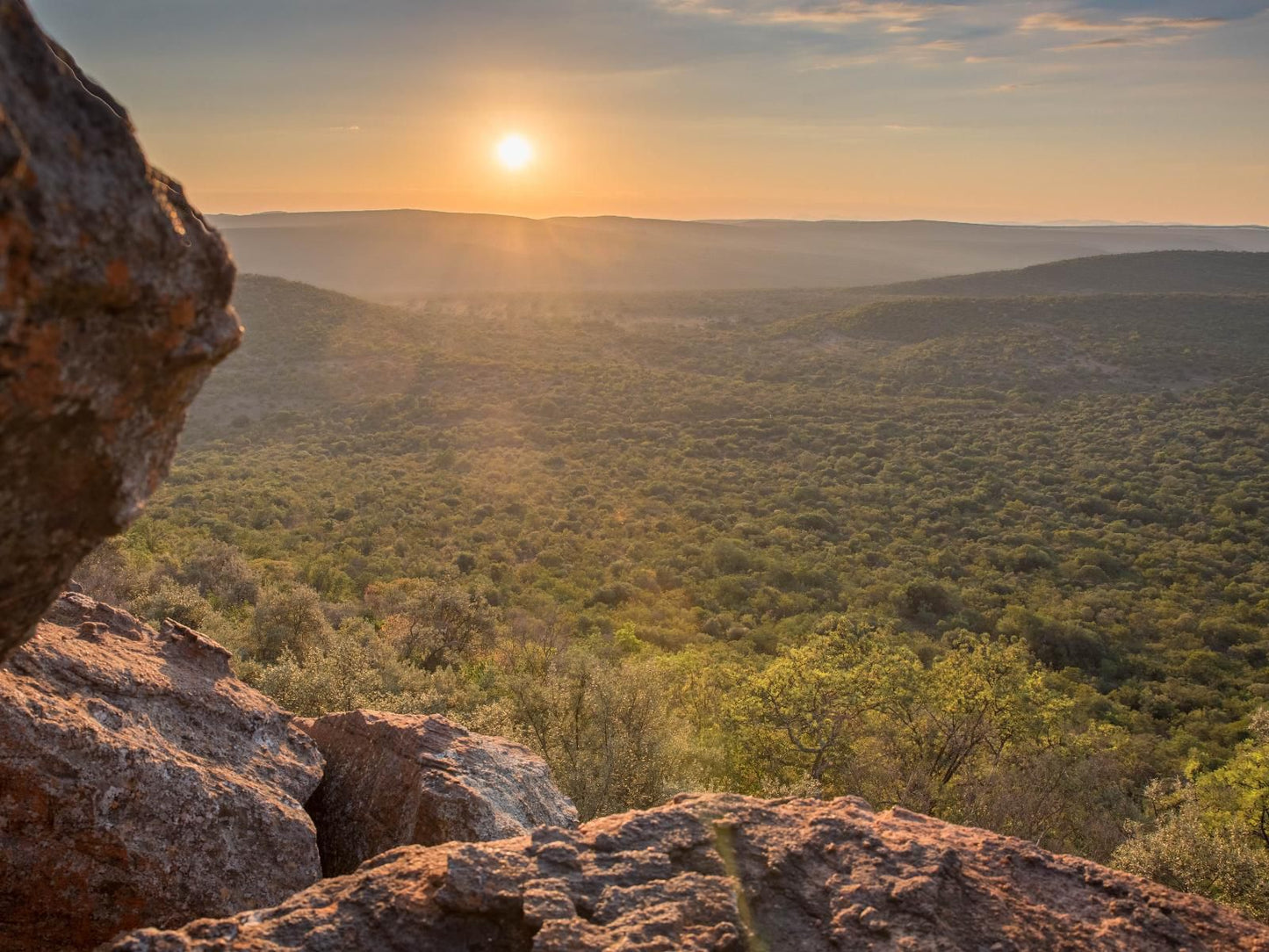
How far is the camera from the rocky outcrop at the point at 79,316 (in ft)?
9.28

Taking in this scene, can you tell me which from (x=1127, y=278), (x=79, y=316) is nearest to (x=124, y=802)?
(x=79, y=316)

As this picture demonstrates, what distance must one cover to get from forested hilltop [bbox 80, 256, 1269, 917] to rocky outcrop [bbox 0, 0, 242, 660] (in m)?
8.75

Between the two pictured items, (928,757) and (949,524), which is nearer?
(928,757)

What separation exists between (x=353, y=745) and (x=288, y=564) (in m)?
21.1

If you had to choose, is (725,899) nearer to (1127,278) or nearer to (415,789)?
(415,789)

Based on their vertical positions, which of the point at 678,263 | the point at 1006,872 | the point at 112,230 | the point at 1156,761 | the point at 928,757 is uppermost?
the point at 678,263

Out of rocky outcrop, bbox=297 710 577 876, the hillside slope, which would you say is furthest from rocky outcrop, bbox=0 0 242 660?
the hillside slope

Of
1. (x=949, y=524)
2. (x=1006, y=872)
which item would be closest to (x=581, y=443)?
(x=949, y=524)

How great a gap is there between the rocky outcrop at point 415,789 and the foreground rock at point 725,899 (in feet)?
5.43

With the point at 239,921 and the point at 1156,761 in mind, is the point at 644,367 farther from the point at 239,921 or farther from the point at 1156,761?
the point at 239,921

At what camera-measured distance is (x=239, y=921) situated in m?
4.08

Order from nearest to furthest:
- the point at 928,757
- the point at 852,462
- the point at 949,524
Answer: the point at 928,757
the point at 949,524
the point at 852,462

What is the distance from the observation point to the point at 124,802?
570 centimetres

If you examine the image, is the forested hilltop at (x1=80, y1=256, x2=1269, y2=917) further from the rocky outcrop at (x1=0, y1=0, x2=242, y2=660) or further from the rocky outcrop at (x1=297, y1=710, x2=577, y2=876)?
the rocky outcrop at (x1=0, y1=0, x2=242, y2=660)
